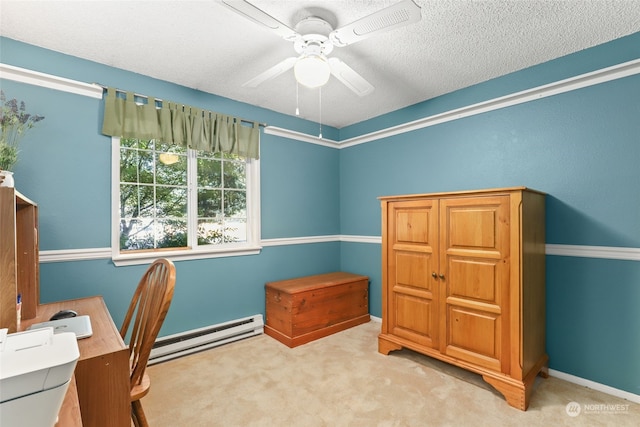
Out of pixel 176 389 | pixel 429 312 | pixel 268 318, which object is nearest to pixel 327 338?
pixel 268 318

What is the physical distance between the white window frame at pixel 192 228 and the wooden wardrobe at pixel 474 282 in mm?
1381

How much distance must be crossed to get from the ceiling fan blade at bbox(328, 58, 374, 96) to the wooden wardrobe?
37.8 inches

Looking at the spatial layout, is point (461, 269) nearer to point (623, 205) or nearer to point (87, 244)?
point (623, 205)

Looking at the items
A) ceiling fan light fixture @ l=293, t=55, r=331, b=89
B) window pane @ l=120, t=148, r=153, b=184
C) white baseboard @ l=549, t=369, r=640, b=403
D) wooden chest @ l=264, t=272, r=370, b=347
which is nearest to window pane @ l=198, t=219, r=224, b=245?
window pane @ l=120, t=148, r=153, b=184

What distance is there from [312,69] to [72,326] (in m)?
1.76

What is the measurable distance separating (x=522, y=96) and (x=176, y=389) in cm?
343

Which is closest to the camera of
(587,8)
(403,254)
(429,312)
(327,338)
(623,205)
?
(587,8)

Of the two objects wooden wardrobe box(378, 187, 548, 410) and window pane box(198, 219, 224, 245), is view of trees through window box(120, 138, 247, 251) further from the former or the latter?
wooden wardrobe box(378, 187, 548, 410)

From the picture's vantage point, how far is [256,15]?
1423 millimetres

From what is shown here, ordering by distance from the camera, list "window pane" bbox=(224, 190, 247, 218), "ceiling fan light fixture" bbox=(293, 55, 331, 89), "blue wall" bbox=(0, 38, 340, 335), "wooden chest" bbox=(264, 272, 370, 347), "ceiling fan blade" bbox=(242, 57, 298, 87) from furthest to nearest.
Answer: "window pane" bbox=(224, 190, 247, 218), "wooden chest" bbox=(264, 272, 370, 347), "blue wall" bbox=(0, 38, 340, 335), "ceiling fan blade" bbox=(242, 57, 298, 87), "ceiling fan light fixture" bbox=(293, 55, 331, 89)

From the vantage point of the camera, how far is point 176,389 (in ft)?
7.09

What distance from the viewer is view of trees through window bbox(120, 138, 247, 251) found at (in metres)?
2.58

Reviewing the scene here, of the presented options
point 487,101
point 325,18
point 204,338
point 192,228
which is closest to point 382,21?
point 325,18

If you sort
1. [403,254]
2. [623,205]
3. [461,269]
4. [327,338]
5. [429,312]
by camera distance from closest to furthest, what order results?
[623,205] → [461,269] → [429,312] → [403,254] → [327,338]
